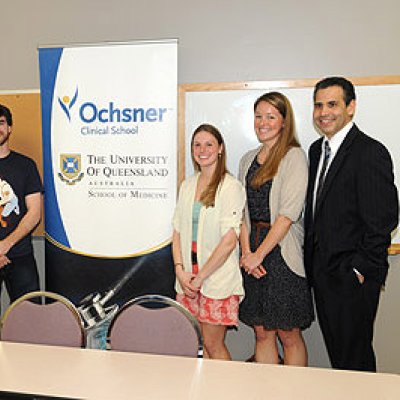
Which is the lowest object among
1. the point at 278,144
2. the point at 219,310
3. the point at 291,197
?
the point at 219,310

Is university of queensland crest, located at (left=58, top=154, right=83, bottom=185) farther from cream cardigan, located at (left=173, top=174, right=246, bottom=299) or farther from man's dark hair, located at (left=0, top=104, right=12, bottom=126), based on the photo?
cream cardigan, located at (left=173, top=174, right=246, bottom=299)

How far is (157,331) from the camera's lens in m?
2.03

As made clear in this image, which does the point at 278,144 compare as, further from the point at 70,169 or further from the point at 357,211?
the point at 70,169

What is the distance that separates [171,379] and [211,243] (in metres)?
1.23

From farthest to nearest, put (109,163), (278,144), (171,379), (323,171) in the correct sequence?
(109,163) → (278,144) → (323,171) → (171,379)

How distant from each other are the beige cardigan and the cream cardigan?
0.67 feet

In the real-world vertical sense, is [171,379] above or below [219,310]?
above

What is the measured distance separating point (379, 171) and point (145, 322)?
1.40m

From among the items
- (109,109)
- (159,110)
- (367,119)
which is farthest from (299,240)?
(109,109)

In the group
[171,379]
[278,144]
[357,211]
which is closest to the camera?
[171,379]

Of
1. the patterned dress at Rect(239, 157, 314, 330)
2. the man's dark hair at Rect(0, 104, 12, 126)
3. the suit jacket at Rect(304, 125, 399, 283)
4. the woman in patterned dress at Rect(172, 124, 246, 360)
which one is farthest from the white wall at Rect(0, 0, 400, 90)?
the patterned dress at Rect(239, 157, 314, 330)

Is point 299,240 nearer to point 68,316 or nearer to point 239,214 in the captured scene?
point 239,214

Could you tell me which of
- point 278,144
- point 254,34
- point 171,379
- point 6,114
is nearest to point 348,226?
point 278,144

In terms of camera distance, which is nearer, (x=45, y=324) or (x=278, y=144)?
(x=45, y=324)
